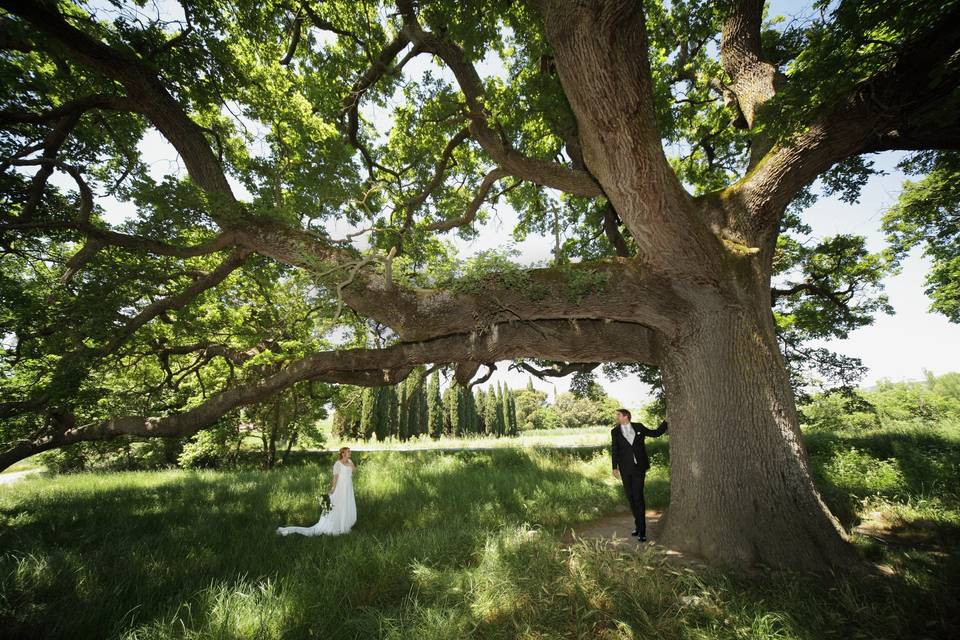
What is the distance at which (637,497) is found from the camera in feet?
18.4

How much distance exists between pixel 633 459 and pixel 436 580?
12.8 ft

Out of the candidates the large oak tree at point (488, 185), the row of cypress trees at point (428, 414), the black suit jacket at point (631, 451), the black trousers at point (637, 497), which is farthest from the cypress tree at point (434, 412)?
the black trousers at point (637, 497)

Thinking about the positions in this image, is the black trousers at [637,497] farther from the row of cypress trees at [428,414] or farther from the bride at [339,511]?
the row of cypress trees at [428,414]

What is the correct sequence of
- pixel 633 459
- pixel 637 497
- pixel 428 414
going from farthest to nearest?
pixel 428 414
pixel 633 459
pixel 637 497

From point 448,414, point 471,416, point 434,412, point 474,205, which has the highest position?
point 474,205

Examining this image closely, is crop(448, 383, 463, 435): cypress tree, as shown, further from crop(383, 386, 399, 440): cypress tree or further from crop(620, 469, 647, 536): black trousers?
crop(620, 469, 647, 536): black trousers

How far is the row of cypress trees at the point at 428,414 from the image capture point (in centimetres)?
3262

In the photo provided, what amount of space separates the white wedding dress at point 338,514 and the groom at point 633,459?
15.7 ft

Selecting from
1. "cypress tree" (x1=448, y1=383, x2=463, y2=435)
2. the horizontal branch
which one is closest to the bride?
the horizontal branch

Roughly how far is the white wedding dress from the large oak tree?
190 cm

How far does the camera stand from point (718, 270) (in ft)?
15.3

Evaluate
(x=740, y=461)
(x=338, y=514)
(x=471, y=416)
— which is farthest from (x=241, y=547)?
(x=471, y=416)

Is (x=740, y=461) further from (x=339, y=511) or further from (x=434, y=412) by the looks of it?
(x=434, y=412)

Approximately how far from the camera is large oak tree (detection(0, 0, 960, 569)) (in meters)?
3.83
